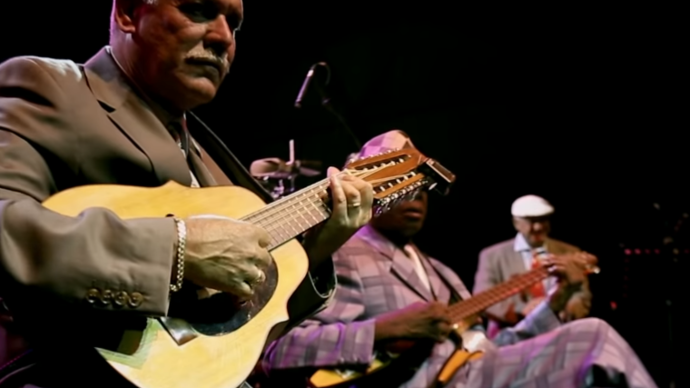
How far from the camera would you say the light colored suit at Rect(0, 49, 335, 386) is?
38.6 inches

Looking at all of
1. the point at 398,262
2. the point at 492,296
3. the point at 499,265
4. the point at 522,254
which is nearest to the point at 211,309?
the point at 398,262

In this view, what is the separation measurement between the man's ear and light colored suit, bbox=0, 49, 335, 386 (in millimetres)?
65

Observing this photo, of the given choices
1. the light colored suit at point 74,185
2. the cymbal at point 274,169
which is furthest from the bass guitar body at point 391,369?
the light colored suit at point 74,185

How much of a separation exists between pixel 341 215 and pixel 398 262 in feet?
3.89

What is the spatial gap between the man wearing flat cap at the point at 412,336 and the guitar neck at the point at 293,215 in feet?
1.50

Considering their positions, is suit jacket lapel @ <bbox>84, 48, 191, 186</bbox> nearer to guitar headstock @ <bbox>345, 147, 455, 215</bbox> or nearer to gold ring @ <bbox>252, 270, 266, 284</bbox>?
gold ring @ <bbox>252, 270, 266, 284</bbox>

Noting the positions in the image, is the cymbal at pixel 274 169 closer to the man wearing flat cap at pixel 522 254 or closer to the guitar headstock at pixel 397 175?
the guitar headstock at pixel 397 175

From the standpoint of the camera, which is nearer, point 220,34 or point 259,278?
point 259,278

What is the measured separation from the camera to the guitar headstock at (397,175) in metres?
1.63

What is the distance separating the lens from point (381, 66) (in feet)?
17.4

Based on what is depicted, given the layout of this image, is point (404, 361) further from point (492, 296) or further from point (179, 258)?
point (179, 258)

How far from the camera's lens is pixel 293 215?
1.40 metres

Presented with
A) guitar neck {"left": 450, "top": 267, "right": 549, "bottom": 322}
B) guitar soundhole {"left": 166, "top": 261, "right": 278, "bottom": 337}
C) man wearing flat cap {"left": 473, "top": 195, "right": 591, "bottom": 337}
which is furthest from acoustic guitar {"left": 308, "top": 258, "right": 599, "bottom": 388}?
man wearing flat cap {"left": 473, "top": 195, "right": 591, "bottom": 337}

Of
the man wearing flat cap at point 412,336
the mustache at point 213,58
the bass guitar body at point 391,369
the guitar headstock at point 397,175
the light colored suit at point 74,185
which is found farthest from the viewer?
the bass guitar body at point 391,369
